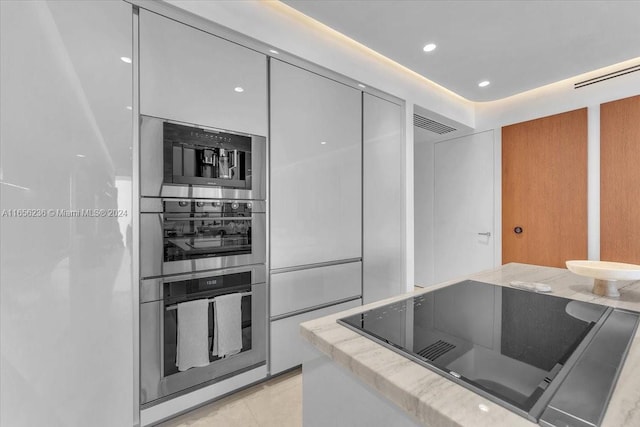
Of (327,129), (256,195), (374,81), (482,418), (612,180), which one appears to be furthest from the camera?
(612,180)

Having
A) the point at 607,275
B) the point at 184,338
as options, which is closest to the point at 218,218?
the point at 184,338

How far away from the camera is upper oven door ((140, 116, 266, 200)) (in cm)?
151

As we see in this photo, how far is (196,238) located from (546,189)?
148 inches

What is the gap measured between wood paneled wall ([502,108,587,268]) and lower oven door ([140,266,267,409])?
3262 mm

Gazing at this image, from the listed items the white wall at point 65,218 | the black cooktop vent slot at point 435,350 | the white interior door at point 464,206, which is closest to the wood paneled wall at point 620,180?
the white interior door at point 464,206

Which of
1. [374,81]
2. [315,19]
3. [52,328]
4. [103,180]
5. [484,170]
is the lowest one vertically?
[52,328]

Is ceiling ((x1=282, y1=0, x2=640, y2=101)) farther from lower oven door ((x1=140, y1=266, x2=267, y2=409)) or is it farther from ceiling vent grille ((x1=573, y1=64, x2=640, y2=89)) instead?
lower oven door ((x1=140, y1=266, x2=267, y2=409))

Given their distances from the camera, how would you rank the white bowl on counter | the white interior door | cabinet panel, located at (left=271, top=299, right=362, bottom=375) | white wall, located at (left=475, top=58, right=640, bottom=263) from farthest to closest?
the white interior door, white wall, located at (left=475, top=58, right=640, bottom=263), cabinet panel, located at (left=271, top=299, right=362, bottom=375), the white bowl on counter

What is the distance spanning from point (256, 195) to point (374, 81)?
158 cm

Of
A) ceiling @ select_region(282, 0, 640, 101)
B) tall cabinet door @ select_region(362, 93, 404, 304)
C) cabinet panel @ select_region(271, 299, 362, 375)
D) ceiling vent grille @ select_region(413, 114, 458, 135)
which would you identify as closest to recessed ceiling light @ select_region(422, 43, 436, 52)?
ceiling @ select_region(282, 0, 640, 101)

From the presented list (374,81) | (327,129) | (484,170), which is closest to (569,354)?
(327,129)

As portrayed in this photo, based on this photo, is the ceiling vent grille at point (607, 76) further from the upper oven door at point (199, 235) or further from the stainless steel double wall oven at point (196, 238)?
the upper oven door at point (199, 235)

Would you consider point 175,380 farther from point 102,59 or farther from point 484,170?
point 484,170

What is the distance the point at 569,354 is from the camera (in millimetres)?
666
